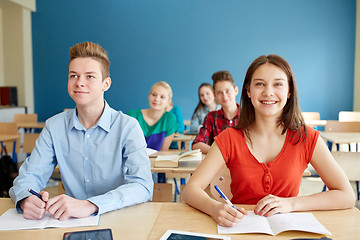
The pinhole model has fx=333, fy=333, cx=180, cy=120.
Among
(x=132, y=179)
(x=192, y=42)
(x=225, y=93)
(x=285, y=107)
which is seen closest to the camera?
(x=132, y=179)

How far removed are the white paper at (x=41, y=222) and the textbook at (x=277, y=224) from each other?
0.42 m

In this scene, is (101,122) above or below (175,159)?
above

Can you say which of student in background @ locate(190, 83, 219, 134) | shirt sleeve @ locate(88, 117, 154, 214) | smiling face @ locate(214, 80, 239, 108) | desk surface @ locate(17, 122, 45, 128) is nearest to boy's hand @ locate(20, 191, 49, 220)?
shirt sleeve @ locate(88, 117, 154, 214)

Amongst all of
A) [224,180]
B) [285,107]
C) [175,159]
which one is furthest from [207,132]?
[285,107]

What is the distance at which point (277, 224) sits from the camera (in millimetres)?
1027

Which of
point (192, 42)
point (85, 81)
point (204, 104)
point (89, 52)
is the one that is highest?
point (192, 42)

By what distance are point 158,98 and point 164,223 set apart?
225 centimetres

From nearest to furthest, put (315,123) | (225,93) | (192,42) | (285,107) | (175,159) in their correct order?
1. (285,107)
2. (175,159)
3. (225,93)
4. (315,123)
5. (192,42)

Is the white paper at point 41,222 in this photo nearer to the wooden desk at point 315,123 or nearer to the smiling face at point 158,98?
the smiling face at point 158,98

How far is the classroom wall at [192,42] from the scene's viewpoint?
20.1ft

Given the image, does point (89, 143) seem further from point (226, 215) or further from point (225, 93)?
point (225, 93)

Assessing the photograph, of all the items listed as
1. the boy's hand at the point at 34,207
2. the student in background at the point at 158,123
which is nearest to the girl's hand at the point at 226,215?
the boy's hand at the point at 34,207

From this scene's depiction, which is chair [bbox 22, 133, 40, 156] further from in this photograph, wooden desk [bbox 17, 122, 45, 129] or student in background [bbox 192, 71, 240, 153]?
student in background [bbox 192, 71, 240, 153]

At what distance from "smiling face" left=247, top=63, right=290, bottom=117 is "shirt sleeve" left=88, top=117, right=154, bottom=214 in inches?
20.9
